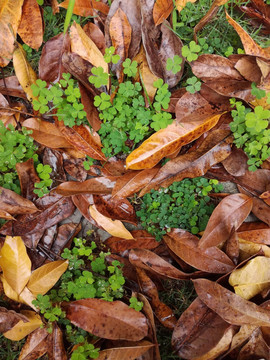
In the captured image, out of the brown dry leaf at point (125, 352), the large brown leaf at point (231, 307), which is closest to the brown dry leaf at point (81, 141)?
the large brown leaf at point (231, 307)

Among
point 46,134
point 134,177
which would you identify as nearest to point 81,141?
point 46,134

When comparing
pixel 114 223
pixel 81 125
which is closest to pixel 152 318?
pixel 114 223

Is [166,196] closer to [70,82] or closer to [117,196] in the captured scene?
[117,196]

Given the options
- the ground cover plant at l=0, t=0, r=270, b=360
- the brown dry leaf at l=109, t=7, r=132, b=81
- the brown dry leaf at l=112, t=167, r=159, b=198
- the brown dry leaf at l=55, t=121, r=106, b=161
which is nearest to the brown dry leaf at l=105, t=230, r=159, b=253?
the ground cover plant at l=0, t=0, r=270, b=360

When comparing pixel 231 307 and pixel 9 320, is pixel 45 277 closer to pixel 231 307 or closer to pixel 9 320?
pixel 9 320

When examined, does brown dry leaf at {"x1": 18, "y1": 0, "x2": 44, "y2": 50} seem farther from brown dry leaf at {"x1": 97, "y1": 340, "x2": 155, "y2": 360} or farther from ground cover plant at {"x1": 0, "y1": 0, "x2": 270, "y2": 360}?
brown dry leaf at {"x1": 97, "y1": 340, "x2": 155, "y2": 360}

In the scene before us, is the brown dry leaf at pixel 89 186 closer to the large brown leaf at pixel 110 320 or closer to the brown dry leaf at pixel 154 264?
the brown dry leaf at pixel 154 264
